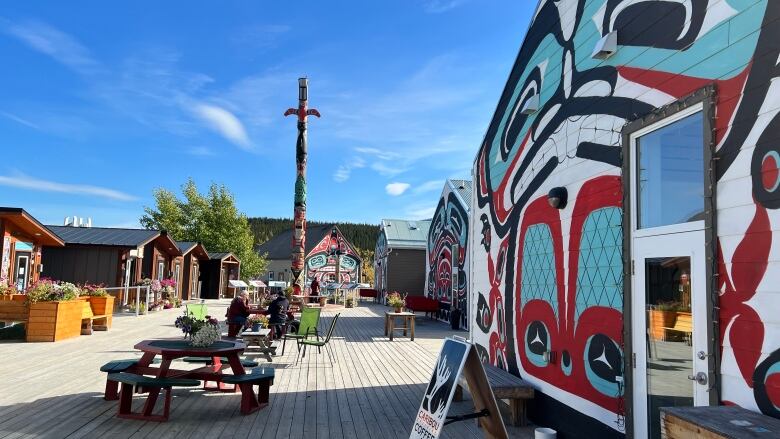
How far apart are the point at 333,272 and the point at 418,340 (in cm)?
2365

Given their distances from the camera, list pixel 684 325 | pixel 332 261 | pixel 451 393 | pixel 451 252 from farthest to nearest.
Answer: pixel 332 261 → pixel 451 252 → pixel 451 393 → pixel 684 325

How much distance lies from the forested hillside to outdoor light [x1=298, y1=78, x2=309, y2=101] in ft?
166

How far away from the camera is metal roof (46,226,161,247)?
61.3ft

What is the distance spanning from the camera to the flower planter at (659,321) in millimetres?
3607

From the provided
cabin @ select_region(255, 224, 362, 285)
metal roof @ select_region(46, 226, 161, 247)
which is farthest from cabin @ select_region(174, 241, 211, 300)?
cabin @ select_region(255, 224, 362, 285)

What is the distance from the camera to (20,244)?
14453 mm

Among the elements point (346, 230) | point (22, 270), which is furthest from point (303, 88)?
point (346, 230)

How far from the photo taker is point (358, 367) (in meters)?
9.05

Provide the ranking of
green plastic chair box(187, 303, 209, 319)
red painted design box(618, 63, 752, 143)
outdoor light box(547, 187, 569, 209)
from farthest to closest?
green plastic chair box(187, 303, 209, 319)
outdoor light box(547, 187, 569, 209)
red painted design box(618, 63, 752, 143)

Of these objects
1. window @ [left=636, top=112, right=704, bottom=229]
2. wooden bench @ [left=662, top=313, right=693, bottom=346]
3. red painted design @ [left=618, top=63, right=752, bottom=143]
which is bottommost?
wooden bench @ [left=662, top=313, right=693, bottom=346]

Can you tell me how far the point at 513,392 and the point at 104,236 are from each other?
18.4 meters

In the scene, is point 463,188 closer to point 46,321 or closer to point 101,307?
point 101,307

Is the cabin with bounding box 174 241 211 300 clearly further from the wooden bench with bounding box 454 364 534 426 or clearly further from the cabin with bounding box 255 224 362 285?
the wooden bench with bounding box 454 364 534 426

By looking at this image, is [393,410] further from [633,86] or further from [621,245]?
[633,86]
